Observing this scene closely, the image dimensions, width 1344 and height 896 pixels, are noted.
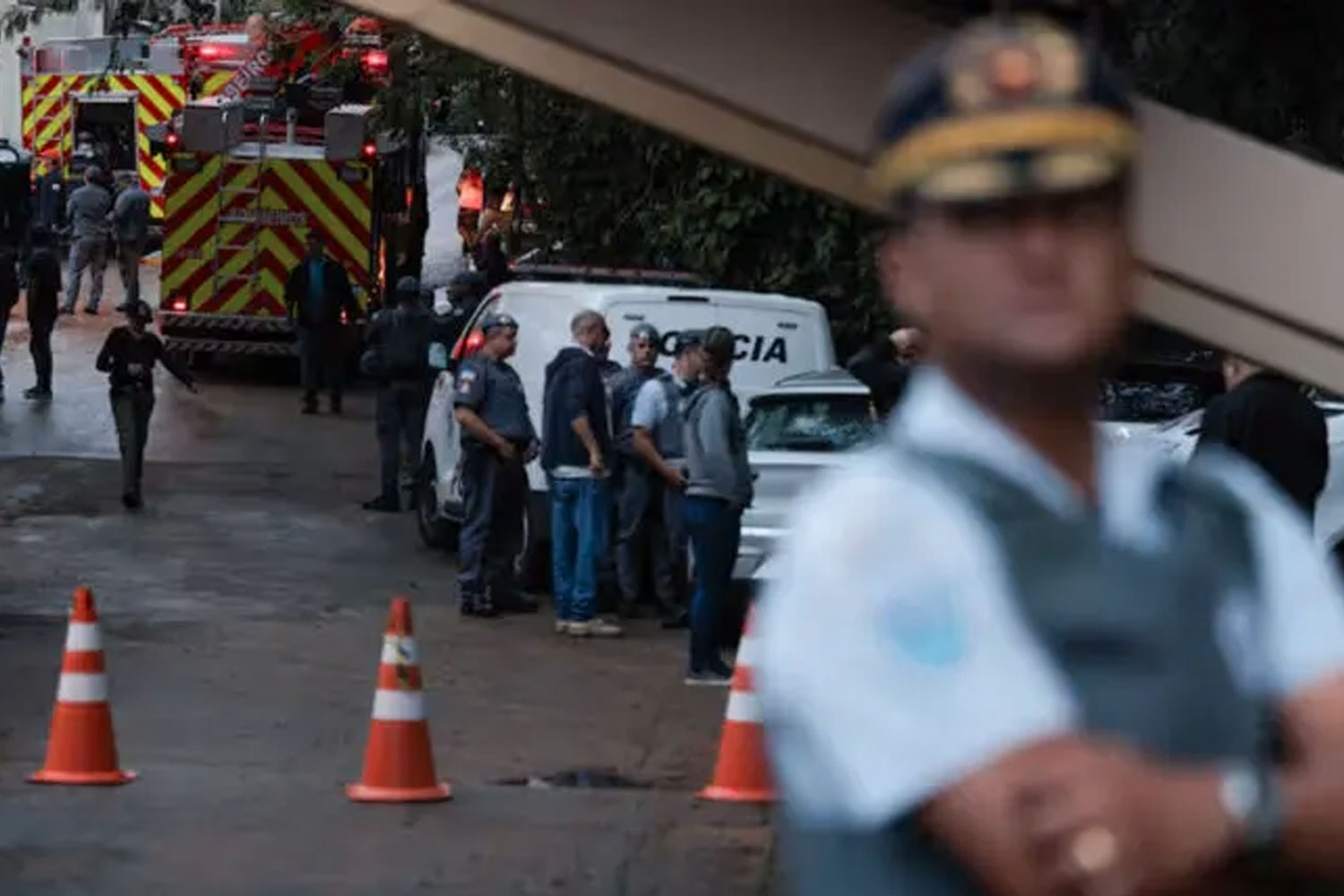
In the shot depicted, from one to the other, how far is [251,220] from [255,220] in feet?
0.27

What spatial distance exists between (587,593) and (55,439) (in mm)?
9888

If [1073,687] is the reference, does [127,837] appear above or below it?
below

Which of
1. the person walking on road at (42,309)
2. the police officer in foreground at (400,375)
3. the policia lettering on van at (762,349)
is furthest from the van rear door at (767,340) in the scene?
the person walking on road at (42,309)

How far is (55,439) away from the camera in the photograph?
2530 cm

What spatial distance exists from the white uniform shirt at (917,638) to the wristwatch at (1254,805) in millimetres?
104

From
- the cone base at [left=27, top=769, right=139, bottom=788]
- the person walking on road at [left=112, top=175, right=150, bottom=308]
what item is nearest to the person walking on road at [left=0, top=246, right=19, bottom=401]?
the person walking on road at [left=112, top=175, right=150, bottom=308]

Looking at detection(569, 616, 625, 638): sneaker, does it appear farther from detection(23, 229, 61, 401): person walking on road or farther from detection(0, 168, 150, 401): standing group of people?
detection(0, 168, 150, 401): standing group of people

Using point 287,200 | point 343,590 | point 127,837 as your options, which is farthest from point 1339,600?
point 287,200

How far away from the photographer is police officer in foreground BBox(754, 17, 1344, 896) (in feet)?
6.77

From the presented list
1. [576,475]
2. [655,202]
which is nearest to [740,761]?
[576,475]

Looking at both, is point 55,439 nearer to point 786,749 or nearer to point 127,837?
point 127,837

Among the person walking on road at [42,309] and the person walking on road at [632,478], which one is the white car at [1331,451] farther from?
the person walking on road at [42,309]

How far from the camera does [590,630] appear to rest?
16.7 meters

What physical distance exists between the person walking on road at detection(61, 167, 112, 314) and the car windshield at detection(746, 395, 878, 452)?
18500 millimetres
